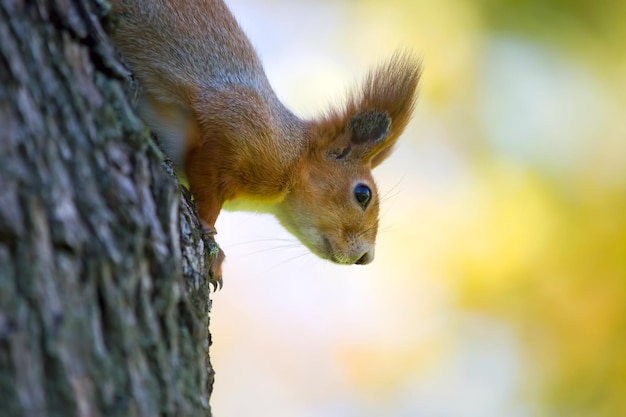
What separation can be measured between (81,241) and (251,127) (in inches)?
53.9

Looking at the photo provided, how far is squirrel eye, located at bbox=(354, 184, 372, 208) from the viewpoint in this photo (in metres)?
3.02

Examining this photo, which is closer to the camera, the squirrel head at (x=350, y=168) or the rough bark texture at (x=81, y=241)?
the rough bark texture at (x=81, y=241)

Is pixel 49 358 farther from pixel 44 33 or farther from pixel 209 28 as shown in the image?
pixel 209 28

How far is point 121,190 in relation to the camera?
1.24 metres

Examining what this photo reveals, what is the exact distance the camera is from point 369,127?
3055 millimetres

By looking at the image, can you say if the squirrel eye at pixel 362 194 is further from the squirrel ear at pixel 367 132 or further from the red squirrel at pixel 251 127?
the squirrel ear at pixel 367 132

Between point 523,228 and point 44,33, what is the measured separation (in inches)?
183

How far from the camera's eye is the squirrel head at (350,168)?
2885 millimetres

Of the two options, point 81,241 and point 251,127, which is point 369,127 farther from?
point 81,241

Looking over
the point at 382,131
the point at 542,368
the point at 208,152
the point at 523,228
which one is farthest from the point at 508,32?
the point at 208,152


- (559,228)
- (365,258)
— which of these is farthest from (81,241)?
(559,228)

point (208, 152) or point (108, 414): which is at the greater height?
point (208, 152)

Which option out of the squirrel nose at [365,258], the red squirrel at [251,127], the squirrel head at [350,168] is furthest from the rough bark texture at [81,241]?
the squirrel nose at [365,258]

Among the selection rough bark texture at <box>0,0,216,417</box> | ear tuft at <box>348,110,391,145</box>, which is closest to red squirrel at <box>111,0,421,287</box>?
ear tuft at <box>348,110,391,145</box>
